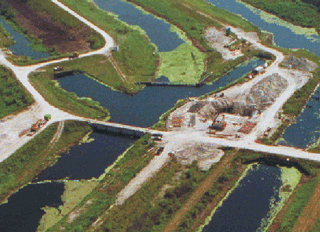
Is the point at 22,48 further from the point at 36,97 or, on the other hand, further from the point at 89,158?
the point at 89,158

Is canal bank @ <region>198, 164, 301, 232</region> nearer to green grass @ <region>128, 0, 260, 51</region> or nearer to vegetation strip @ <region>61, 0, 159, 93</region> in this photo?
vegetation strip @ <region>61, 0, 159, 93</region>

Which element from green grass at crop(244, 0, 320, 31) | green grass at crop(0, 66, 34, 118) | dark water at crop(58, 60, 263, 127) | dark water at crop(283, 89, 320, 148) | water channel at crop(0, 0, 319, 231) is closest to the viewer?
water channel at crop(0, 0, 319, 231)

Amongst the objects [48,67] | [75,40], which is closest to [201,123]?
[48,67]

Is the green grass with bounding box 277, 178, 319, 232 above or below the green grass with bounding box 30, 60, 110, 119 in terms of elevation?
above

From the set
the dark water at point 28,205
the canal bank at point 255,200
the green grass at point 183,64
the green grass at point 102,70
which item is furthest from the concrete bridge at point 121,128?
the green grass at point 183,64

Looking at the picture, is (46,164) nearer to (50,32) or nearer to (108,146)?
(108,146)

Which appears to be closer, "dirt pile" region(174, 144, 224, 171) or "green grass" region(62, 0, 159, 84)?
"dirt pile" region(174, 144, 224, 171)

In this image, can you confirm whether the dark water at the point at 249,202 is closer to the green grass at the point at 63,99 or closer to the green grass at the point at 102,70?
the green grass at the point at 63,99

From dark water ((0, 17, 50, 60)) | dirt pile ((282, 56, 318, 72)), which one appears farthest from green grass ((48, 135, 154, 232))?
dark water ((0, 17, 50, 60))
